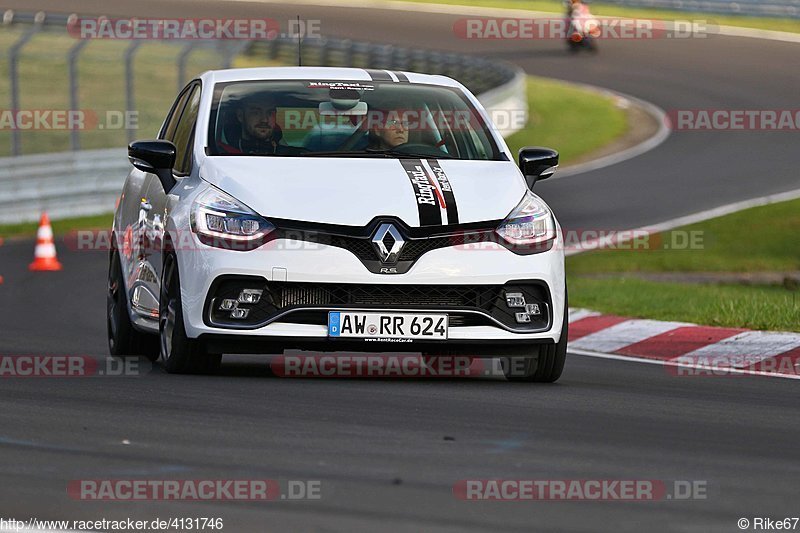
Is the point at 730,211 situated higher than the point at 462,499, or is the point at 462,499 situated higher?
the point at 462,499

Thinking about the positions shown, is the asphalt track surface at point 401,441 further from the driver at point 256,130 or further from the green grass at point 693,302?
the green grass at point 693,302

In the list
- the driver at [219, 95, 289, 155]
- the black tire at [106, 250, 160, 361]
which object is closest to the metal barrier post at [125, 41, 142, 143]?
the black tire at [106, 250, 160, 361]

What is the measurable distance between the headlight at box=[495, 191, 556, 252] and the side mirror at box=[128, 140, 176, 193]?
189cm

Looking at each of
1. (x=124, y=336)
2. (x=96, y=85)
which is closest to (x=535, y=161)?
(x=124, y=336)

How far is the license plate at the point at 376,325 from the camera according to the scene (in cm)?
823

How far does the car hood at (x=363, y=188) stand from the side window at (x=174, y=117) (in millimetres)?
1410

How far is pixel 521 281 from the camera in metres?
8.45

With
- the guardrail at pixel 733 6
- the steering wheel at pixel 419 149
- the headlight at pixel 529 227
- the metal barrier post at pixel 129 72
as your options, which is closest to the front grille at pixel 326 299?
the headlight at pixel 529 227

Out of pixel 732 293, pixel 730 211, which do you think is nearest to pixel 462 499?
pixel 732 293

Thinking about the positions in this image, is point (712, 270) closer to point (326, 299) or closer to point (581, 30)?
point (326, 299)

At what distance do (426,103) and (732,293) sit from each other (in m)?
6.10

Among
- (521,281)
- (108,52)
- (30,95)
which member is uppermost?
(521,281)

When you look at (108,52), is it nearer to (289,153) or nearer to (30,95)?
(30,95)

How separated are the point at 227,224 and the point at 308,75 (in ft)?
5.28
